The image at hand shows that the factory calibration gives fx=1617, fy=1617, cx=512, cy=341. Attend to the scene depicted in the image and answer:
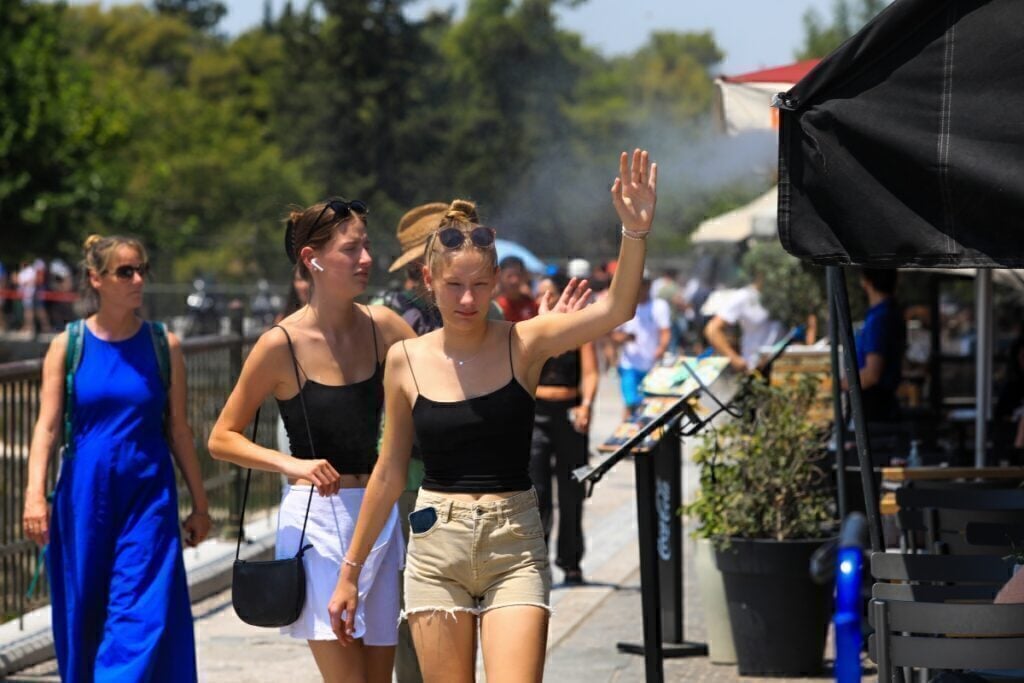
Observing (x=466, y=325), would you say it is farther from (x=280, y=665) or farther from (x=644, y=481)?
(x=280, y=665)

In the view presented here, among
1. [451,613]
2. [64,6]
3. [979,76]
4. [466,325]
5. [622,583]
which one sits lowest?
[622,583]

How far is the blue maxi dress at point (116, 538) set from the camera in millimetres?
5906

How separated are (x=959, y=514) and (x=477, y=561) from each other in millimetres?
2404

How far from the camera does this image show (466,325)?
14.5 feet

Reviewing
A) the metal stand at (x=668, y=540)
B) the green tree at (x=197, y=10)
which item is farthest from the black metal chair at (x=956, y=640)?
the green tree at (x=197, y=10)

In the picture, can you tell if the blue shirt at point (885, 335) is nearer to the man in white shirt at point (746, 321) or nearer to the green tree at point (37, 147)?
the man in white shirt at point (746, 321)

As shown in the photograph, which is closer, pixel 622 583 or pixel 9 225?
pixel 622 583

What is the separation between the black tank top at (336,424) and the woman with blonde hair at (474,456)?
1.31ft

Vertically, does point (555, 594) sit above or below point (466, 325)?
below

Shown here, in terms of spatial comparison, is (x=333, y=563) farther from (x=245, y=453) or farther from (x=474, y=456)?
(x=474, y=456)

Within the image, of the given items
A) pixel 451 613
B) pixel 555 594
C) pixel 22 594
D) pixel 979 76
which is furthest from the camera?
pixel 555 594

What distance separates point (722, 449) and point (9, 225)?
29.9m

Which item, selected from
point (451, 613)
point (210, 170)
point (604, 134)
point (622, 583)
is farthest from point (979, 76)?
point (604, 134)

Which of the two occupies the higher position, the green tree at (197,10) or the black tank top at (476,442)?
the green tree at (197,10)
